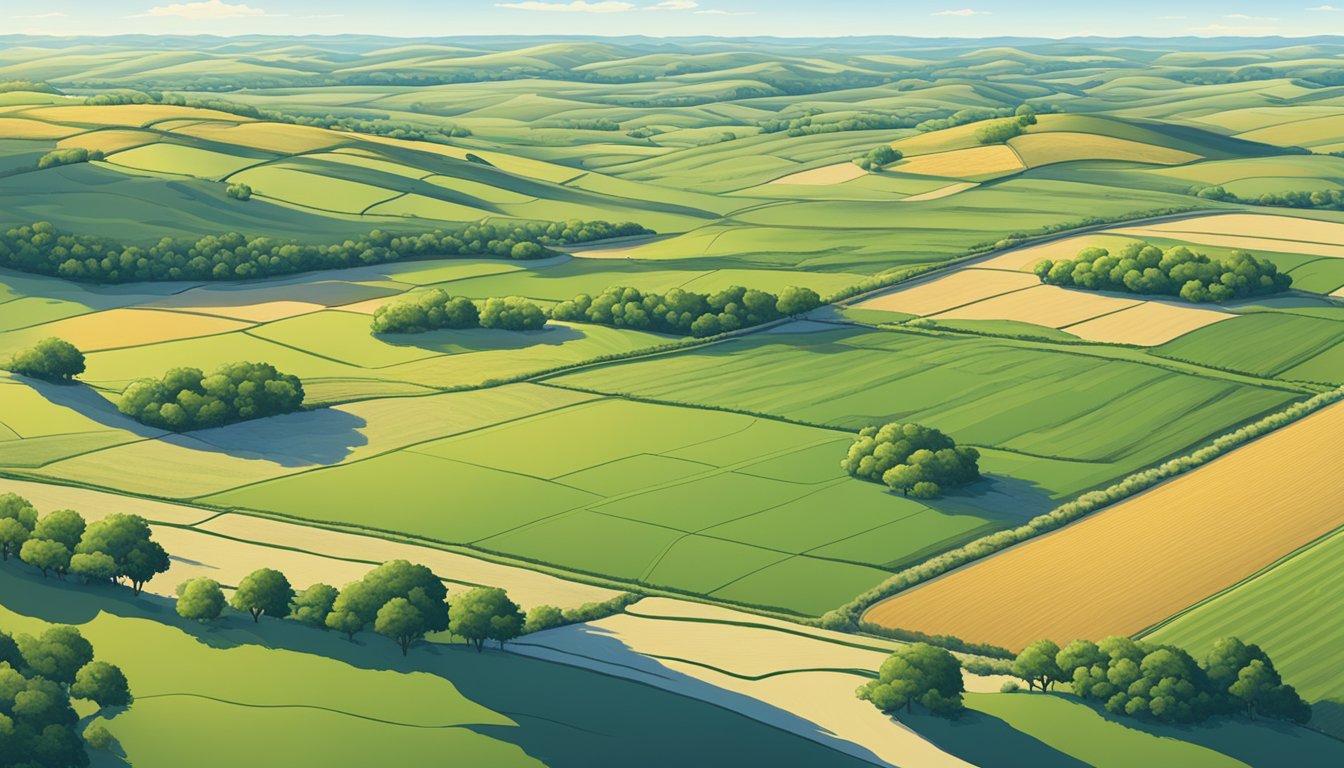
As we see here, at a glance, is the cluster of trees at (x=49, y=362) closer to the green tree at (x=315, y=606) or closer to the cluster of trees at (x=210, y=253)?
the cluster of trees at (x=210, y=253)

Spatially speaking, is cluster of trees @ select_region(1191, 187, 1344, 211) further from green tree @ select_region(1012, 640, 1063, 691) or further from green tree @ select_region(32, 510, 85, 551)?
green tree @ select_region(32, 510, 85, 551)

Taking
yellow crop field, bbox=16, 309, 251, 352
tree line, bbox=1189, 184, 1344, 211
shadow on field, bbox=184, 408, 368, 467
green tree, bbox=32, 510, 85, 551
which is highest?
green tree, bbox=32, 510, 85, 551

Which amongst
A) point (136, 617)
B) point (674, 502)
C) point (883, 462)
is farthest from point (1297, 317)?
point (136, 617)

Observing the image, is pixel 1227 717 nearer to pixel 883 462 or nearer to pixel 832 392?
pixel 883 462

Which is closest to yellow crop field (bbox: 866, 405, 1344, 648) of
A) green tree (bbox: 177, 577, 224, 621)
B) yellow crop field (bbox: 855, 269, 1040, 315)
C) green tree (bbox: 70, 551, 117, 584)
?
green tree (bbox: 177, 577, 224, 621)

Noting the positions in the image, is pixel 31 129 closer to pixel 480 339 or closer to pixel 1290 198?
pixel 480 339

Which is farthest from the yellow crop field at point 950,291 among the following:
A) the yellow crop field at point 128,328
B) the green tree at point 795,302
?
the yellow crop field at point 128,328
